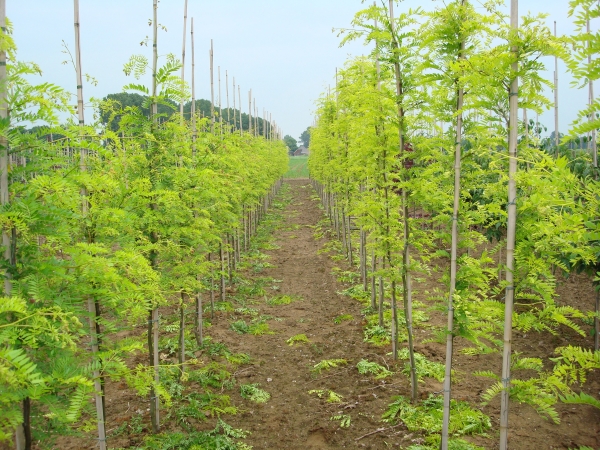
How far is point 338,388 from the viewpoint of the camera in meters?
8.14

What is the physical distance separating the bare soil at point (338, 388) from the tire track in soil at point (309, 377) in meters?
0.02

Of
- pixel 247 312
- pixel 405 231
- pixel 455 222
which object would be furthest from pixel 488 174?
pixel 247 312

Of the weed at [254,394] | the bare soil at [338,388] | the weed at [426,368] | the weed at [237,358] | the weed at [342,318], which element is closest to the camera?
the bare soil at [338,388]

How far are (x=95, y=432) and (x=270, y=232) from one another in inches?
727

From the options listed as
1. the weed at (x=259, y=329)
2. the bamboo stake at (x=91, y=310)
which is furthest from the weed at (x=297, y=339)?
the bamboo stake at (x=91, y=310)

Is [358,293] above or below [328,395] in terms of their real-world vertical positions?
above

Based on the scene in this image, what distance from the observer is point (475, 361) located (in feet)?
29.0

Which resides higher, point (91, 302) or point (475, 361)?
point (91, 302)

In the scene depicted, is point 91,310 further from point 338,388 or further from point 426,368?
point 426,368

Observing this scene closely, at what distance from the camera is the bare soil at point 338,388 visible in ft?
21.3

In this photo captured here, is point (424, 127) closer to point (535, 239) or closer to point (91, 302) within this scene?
point (535, 239)

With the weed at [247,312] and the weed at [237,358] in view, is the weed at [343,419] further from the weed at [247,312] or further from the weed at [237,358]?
the weed at [247,312]

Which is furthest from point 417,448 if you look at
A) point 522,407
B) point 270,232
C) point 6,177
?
point 270,232

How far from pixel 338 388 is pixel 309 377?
2.58 feet
